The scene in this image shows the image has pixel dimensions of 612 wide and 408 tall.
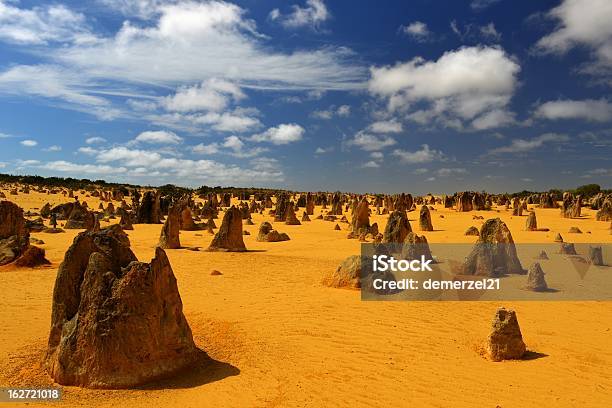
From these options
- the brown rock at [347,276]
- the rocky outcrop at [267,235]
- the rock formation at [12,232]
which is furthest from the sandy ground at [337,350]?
the rocky outcrop at [267,235]

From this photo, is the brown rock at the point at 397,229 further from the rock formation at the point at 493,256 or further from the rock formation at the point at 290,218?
the rock formation at the point at 290,218

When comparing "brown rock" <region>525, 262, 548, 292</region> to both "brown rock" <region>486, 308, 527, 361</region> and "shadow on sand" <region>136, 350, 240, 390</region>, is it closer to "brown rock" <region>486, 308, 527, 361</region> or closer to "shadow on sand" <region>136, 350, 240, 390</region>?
"brown rock" <region>486, 308, 527, 361</region>

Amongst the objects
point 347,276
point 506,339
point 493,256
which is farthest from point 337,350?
point 493,256

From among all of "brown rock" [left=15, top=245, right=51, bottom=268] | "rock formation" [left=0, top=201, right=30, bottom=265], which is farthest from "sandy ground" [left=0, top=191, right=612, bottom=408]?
"rock formation" [left=0, top=201, right=30, bottom=265]

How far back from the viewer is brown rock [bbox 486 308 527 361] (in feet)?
24.3

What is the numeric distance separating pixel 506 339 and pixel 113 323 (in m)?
5.86

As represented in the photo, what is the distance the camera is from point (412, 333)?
8.70 metres

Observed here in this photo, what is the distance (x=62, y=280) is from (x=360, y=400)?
4.51 meters

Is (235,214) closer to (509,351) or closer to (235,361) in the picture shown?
(235,361)

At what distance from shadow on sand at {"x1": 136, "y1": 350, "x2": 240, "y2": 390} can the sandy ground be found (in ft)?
0.09

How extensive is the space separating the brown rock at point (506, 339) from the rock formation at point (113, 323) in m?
4.72

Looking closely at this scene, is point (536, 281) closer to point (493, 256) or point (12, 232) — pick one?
point (493, 256)

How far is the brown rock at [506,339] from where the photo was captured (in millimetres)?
7410

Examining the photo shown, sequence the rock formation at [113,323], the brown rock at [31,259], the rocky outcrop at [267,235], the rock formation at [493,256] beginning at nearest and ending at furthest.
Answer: the rock formation at [113,323] → the rock formation at [493,256] → the brown rock at [31,259] → the rocky outcrop at [267,235]
